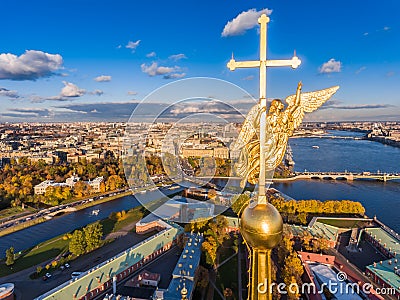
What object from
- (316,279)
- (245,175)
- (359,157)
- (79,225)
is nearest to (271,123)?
(245,175)

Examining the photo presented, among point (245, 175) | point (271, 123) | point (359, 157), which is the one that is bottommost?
point (359, 157)

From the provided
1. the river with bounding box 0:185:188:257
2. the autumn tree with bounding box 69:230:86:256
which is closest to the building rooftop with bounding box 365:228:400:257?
the autumn tree with bounding box 69:230:86:256

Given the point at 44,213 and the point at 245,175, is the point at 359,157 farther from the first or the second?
the point at 245,175

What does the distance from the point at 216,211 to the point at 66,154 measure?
74.8 feet

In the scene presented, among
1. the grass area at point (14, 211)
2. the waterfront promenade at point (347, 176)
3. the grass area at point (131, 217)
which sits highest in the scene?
the grass area at point (14, 211)

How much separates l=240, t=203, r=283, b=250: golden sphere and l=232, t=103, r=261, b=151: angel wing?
0.41m

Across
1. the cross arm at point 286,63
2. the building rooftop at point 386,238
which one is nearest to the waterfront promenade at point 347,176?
the building rooftop at point 386,238

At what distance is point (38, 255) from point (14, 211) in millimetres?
5732

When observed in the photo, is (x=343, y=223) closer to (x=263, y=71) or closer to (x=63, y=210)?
(x=263, y=71)

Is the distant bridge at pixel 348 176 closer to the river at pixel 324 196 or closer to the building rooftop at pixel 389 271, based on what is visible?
the river at pixel 324 196

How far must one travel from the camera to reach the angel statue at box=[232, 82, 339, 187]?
55.3 inches

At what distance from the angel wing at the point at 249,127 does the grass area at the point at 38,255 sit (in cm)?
963

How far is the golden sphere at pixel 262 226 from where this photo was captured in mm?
1216

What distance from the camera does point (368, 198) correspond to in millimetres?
17047
